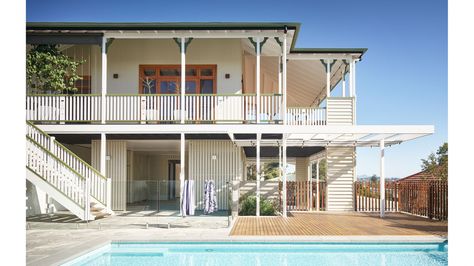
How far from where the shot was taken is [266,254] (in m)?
9.00

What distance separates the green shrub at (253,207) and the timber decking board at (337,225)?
527 mm

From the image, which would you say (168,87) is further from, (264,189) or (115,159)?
(264,189)

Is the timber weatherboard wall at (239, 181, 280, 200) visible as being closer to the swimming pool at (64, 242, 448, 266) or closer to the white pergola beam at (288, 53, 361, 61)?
the swimming pool at (64, 242, 448, 266)

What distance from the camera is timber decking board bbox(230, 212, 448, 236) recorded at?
1027 cm

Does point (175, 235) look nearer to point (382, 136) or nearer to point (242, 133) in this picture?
point (242, 133)

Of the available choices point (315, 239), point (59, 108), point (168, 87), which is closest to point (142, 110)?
point (168, 87)

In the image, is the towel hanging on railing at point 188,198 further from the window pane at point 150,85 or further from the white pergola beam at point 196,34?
the window pane at point 150,85

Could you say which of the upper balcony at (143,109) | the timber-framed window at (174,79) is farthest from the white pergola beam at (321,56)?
the timber-framed window at (174,79)

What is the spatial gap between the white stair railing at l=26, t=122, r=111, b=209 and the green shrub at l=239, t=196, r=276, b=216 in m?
4.21

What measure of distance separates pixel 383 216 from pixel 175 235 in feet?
23.5

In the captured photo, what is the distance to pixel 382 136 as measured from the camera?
1388 cm

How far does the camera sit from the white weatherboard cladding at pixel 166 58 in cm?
1612
